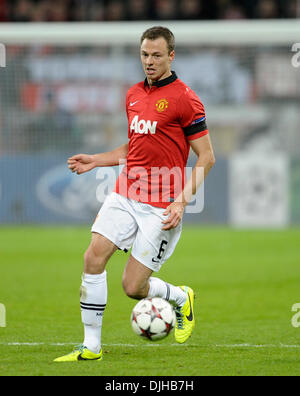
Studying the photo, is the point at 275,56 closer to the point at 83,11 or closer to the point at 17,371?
the point at 83,11

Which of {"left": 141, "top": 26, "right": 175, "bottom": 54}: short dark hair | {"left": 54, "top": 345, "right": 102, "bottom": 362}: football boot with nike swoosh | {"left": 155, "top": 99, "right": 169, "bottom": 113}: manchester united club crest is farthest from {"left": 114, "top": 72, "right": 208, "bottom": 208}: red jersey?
{"left": 54, "top": 345, "right": 102, "bottom": 362}: football boot with nike swoosh

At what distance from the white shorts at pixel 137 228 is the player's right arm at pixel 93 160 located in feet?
1.35

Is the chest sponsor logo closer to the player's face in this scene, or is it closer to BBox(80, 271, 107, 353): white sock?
the player's face

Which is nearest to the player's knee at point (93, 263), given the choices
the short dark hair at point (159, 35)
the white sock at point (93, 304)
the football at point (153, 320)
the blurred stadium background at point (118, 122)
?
the white sock at point (93, 304)

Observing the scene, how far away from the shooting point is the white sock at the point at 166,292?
6.26 m

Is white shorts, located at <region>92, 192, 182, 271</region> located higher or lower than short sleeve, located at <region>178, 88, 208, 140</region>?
lower

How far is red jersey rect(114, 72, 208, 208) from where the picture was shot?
5.91m

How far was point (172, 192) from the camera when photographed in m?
6.10

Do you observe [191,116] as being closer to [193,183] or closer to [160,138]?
[160,138]

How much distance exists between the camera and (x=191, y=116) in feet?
19.3

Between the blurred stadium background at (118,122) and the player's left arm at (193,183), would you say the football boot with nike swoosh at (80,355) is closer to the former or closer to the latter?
the player's left arm at (193,183)

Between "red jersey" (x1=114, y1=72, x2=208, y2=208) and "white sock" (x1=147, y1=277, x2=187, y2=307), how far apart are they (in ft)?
2.33

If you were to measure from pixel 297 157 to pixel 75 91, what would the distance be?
5220mm
